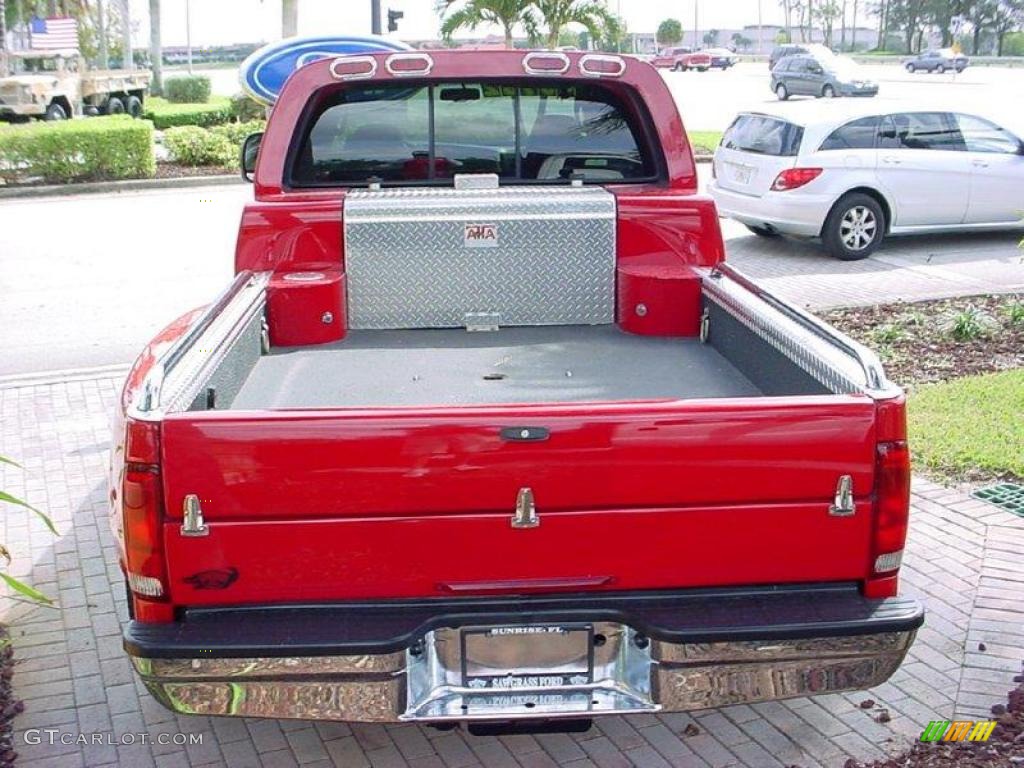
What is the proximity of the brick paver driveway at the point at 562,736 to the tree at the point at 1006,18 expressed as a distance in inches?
3269

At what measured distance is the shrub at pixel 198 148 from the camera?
20531mm

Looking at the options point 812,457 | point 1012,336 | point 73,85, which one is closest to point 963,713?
point 812,457

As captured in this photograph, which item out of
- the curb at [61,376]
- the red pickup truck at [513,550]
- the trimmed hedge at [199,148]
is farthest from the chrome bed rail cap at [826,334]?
the trimmed hedge at [199,148]

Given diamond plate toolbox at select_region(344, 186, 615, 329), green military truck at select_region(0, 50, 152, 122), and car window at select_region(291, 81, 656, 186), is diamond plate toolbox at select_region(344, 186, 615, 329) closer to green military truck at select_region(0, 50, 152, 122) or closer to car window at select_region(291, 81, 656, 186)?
car window at select_region(291, 81, 656, 186)

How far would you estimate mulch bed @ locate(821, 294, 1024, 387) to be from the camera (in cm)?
794

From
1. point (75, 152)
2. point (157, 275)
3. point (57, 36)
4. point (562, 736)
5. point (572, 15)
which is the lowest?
point (562, 736)

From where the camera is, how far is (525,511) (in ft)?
9.63

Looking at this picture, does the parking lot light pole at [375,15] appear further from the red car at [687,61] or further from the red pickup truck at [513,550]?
the red car at [687,61]

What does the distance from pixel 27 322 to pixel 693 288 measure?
6944mm

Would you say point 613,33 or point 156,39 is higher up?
point 156,39

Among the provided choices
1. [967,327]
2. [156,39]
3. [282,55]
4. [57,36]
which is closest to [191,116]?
[57,36]

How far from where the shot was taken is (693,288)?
4.84 metres

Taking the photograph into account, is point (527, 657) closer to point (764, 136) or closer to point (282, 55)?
point (282, 55)

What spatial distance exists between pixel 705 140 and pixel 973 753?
19363mm
